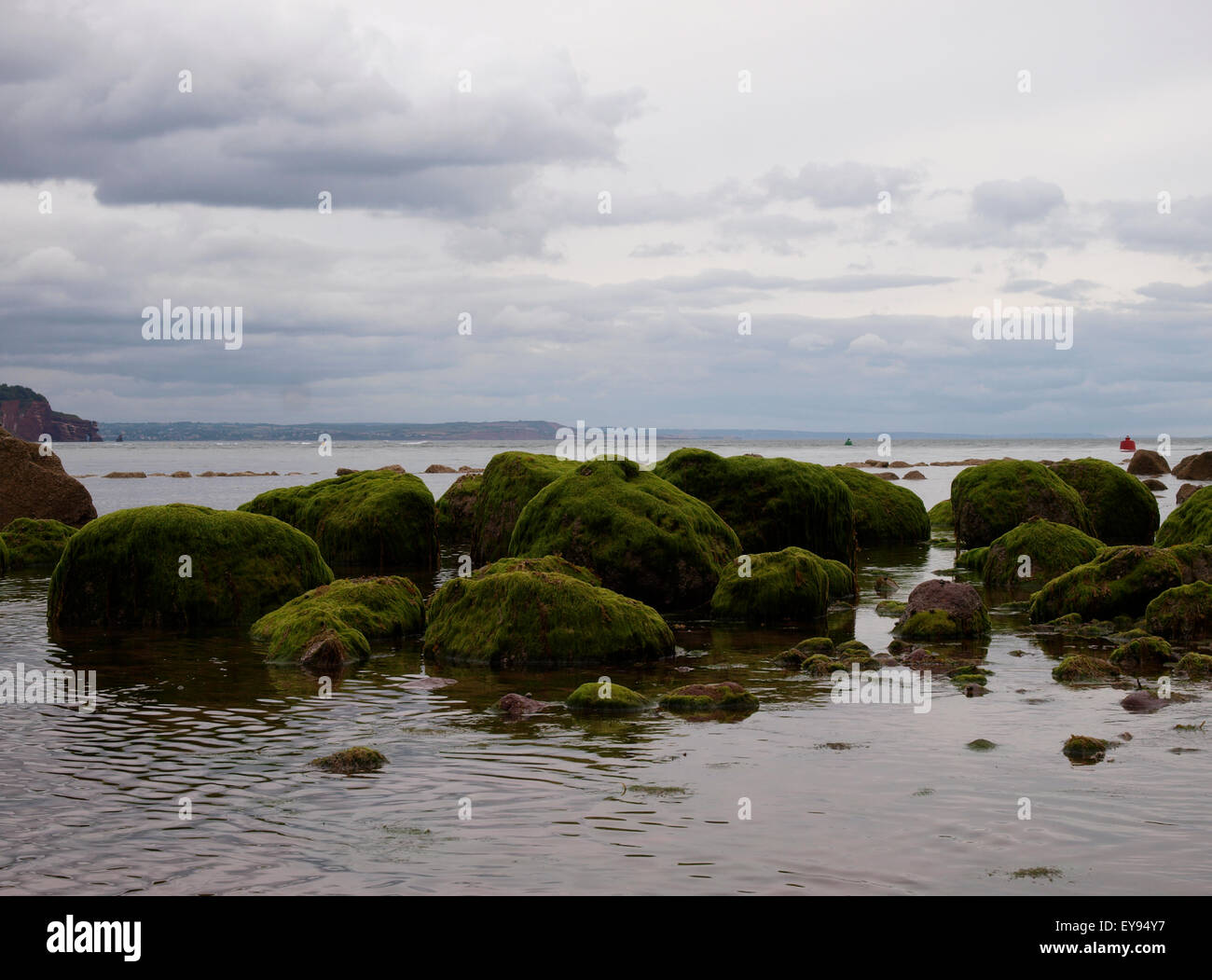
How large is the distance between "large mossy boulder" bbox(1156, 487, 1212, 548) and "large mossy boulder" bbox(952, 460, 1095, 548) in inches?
232

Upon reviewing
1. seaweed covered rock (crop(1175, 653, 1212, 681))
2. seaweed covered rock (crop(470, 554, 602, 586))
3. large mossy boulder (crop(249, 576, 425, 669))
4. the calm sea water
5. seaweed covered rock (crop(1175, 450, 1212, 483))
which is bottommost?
the calm sea water

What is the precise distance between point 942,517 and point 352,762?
116 feet

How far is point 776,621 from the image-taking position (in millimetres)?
21641

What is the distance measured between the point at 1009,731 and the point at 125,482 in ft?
243

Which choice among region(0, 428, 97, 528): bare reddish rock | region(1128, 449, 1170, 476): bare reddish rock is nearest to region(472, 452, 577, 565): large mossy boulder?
region(0, 428, 97, 528): bare reddish rock

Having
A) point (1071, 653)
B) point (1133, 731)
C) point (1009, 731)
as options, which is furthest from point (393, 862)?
point (1071, 653)

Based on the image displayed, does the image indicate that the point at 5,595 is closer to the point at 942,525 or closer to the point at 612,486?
the point at 612,486

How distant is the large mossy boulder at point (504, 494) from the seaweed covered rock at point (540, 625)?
1112cm

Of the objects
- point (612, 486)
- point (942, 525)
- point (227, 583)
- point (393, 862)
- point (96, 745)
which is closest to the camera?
point (393, 862)

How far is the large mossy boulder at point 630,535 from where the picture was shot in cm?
2330

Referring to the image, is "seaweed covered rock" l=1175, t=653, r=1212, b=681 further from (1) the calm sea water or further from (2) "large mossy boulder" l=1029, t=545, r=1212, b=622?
(2) "large mossy boulder" l=1029, t=545, r=1212, b=622

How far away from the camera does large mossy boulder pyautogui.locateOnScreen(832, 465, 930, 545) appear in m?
38.1
